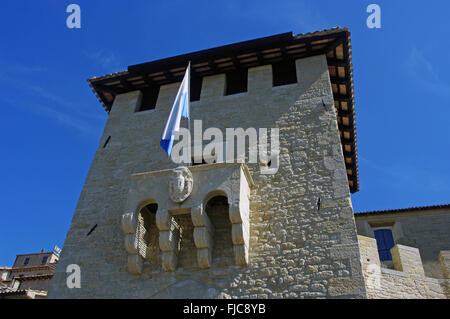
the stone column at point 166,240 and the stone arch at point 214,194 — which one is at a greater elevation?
the stone arch at point 214,194

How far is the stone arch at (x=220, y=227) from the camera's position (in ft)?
28.4

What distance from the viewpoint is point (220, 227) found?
29.9 ft

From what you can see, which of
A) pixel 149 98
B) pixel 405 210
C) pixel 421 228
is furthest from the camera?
pixel 149 98

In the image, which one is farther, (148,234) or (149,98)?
(149,98)

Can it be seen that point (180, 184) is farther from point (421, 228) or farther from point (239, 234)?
point (421, 228)

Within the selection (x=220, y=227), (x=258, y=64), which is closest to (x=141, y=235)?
(x=220, y=227)

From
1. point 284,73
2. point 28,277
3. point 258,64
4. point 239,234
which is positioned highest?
point 258,64

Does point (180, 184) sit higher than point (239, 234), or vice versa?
point (180, 184)

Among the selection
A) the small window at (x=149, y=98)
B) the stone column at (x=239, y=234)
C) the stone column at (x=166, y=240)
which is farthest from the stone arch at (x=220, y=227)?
the small window at (x=149, y=98)

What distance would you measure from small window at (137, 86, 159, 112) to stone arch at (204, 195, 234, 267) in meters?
4.52

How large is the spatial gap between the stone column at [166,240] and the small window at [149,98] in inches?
189

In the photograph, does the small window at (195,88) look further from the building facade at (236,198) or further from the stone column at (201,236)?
the stone column at (201,236)

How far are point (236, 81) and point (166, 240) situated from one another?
5.55 meters
